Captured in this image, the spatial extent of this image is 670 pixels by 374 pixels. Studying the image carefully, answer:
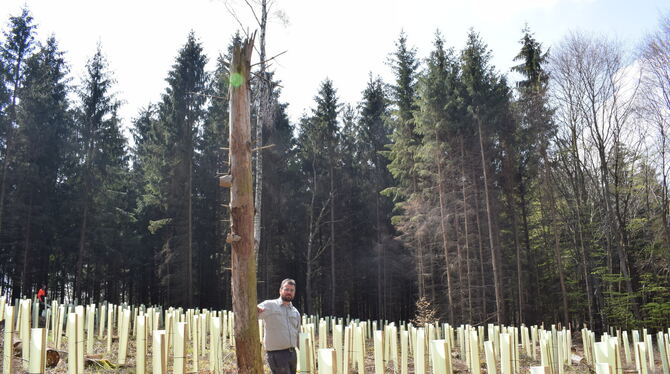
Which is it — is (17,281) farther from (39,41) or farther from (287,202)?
(287,202)

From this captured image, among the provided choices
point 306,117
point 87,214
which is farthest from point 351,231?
point 87,214

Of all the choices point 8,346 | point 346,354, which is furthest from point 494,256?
point 8,346

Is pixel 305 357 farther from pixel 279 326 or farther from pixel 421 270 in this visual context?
pixel 421 270

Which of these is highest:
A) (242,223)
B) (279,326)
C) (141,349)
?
(242,223)

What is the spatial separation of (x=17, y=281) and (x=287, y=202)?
42.3 feet

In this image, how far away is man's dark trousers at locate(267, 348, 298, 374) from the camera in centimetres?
536

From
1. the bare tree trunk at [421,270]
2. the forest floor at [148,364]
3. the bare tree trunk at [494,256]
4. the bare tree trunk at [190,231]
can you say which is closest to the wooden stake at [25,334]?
the forest floor at [148,364]

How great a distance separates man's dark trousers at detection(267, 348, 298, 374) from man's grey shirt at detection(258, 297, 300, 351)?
7cm

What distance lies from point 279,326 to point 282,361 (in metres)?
0.39

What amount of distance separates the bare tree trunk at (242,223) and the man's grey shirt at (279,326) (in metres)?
0.31

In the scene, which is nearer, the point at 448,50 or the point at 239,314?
the point at 239,314

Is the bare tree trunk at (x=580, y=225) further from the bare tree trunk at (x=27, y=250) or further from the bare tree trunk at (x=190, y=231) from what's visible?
the bare tree trunk at (x=27, y=250)

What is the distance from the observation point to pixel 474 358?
5.50 m

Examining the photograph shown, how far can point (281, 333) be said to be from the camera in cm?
537
